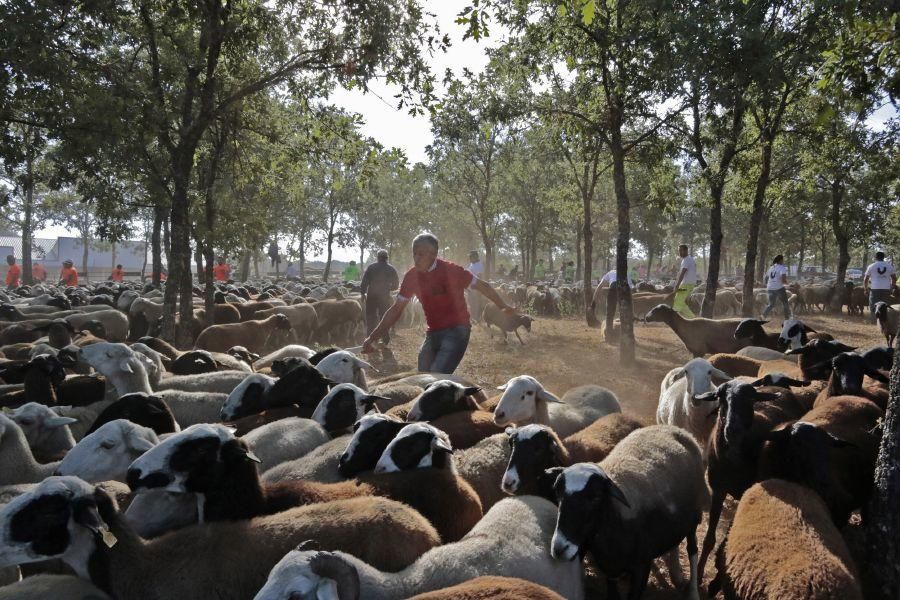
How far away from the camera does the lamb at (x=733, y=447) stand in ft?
14.7

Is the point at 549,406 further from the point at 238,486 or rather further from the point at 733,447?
the point at 238,486

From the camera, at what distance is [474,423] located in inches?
210

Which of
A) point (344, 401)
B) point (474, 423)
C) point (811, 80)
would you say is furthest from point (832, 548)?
point (344, 401)

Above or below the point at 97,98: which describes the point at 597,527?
below

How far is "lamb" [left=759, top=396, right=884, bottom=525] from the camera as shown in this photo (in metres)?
3.97

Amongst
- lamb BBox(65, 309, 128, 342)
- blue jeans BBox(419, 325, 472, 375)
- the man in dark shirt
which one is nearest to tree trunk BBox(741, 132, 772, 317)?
the man in dark shirt

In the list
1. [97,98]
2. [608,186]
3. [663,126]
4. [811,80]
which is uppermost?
[608,186]

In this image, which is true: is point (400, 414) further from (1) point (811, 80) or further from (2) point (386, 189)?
(2) point (386, 189)

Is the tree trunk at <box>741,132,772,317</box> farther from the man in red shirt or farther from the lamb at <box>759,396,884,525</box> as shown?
the lamb at <box>759,396,884,525</box>

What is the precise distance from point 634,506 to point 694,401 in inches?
Answer: 114

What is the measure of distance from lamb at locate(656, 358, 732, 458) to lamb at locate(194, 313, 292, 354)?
324 inches

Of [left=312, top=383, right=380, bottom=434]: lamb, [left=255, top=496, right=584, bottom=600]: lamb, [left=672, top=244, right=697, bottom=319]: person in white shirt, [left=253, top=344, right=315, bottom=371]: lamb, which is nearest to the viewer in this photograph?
[left=255, top=496, right=584, bottom=600]: lamb

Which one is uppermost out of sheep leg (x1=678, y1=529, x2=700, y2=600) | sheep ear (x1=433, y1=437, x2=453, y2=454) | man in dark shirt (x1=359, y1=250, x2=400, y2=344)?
man in dark shirt (x1=359, y1=250, x2=400, y2=344)

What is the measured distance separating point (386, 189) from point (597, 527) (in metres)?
52.0
